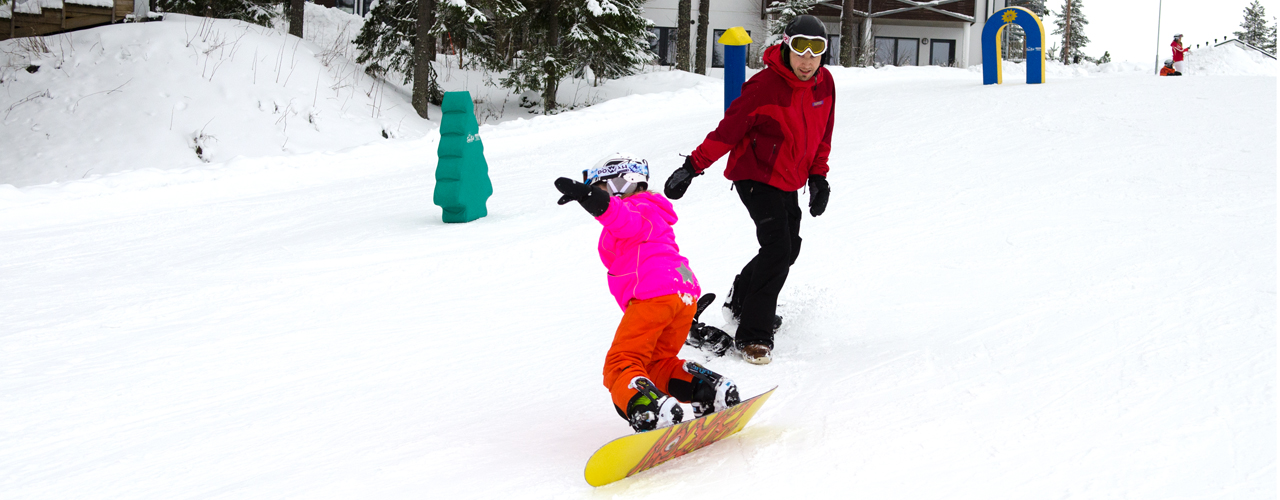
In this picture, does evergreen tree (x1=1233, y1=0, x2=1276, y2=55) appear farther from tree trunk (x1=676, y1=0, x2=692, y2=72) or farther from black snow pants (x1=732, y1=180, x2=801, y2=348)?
black snow pants (x1=732, y1=180, x2=801, y2=348)

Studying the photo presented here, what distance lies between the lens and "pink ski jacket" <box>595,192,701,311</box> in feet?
9.95

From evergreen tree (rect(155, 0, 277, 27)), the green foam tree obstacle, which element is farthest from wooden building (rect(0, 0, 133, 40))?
the green foam tree obstacle

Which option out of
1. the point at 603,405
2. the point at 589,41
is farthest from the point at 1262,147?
the point at 589,41

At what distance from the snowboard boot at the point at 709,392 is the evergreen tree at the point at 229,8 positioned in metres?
21.2

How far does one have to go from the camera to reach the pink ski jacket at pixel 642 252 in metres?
3.03

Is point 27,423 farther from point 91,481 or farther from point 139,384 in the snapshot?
point 91,481

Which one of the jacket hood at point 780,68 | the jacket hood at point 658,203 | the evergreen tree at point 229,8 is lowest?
the jacket hood at point 658,203

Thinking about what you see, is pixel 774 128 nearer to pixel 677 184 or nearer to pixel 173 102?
pixel 677 184

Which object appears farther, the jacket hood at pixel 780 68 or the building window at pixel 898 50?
the building window at pixel 898 50

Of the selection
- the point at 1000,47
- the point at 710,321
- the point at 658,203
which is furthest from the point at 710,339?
the point at 1000,47

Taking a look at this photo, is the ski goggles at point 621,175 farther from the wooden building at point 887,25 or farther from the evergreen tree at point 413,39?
the wooden building at point 887,25

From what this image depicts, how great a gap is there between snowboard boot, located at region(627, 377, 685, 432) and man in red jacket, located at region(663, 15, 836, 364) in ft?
4.13

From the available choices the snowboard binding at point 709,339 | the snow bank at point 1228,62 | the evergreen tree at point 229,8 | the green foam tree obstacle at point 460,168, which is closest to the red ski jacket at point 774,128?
the snowboard binding at point 709,339

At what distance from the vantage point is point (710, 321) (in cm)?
486
